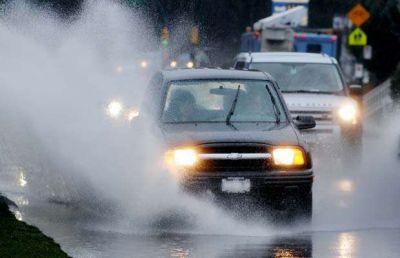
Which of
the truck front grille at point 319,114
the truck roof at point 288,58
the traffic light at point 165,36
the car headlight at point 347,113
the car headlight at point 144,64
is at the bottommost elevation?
the truck front grille at point 319,114

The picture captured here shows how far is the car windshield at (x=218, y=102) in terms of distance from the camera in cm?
1388

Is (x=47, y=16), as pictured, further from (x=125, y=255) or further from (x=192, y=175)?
(x=125, y=255)

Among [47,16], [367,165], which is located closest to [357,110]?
[367,165]

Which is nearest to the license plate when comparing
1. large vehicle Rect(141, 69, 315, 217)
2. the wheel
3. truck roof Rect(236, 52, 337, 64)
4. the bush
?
large vehicle Rect(141, 69, 315, 217)

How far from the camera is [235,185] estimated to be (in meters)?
12.5

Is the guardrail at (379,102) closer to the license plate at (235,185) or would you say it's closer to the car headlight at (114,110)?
the car headlight at (114,110)

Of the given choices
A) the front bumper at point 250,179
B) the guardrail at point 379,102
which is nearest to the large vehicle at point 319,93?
the front bumper at point 250,179

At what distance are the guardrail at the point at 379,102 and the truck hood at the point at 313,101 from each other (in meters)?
14.0

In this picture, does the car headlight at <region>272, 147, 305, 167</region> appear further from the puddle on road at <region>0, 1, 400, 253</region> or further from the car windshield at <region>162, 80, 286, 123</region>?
the car windshield at <region>162, 80, 286, 123</region>

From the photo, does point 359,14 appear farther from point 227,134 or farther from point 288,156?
point 288,156

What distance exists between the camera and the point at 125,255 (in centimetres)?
1082

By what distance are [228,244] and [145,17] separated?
23258 mm

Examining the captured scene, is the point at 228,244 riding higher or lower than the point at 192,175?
lower

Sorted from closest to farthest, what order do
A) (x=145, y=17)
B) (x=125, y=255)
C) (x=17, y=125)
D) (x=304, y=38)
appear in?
(x=125, y=255) < (x=17, y=125) < (x=145, y=17) < (x=304, y=38)
